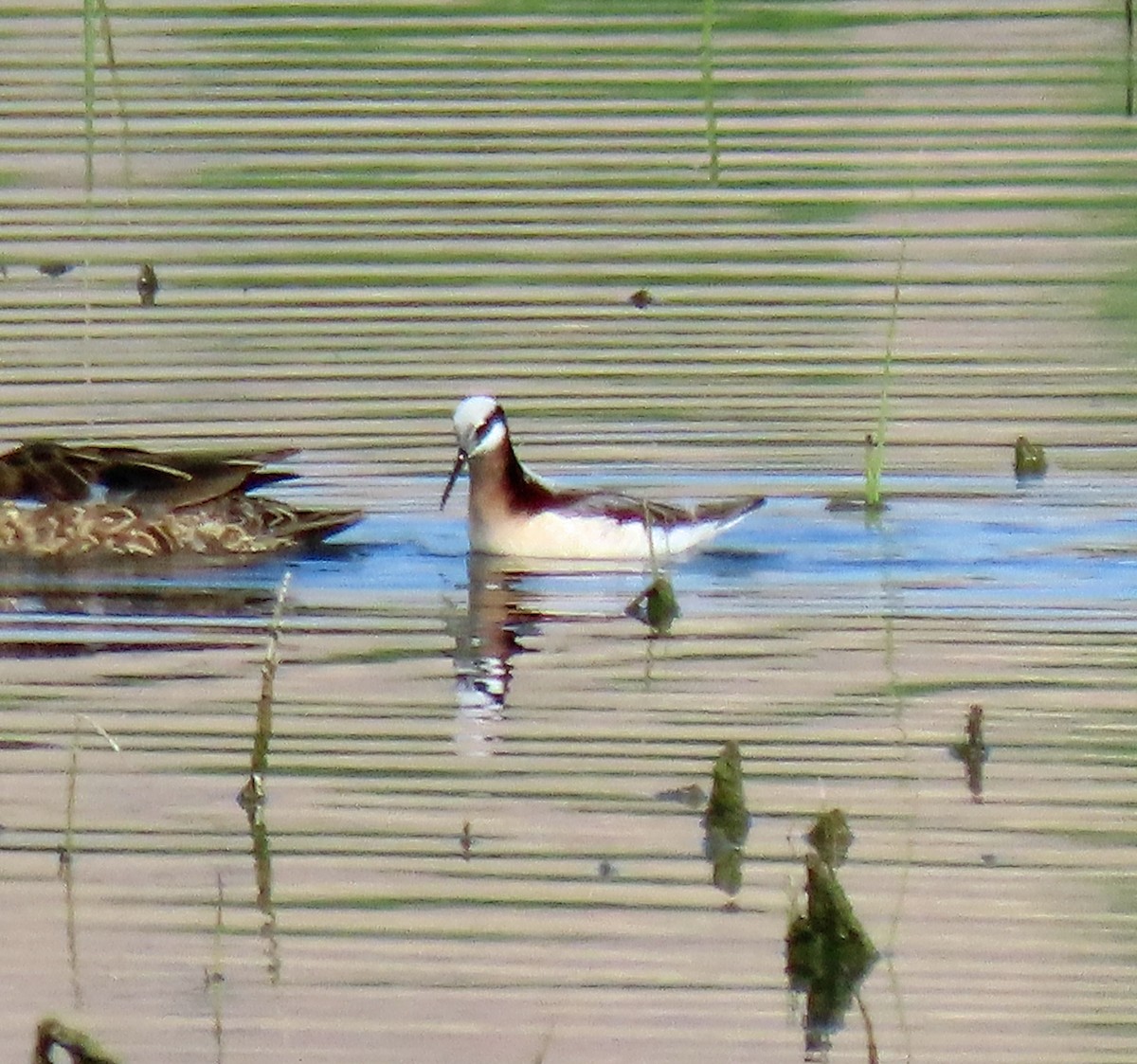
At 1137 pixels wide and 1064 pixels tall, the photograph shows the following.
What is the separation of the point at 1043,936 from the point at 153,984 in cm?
188

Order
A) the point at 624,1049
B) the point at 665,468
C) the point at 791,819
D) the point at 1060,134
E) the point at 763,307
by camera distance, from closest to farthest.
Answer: the point at 624,1049 < the point at 791,819 < the point at 665,468 < the point at 763,307 < the point at 1060,134

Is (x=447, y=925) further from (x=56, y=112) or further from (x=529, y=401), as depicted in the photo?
(x=56, y=112)

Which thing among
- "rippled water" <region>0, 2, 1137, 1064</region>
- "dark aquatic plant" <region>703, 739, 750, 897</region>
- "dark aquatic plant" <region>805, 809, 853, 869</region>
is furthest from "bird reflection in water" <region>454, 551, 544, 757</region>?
"dark aquatic plant" <region>805, 809, 853, 869</region>

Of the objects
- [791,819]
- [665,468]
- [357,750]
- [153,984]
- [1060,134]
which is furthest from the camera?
[1060,134]

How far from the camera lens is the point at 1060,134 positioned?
20.5 m

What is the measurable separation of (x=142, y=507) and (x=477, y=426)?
49.3 inches

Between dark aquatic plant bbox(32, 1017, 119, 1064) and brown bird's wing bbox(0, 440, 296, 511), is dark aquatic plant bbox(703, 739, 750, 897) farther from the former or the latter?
brown bird's wing bbox(0, 440, 296, 511)

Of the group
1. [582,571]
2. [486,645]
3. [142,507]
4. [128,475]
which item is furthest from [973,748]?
[142,507]

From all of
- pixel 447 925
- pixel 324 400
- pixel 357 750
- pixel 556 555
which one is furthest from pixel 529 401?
pixel 447 925

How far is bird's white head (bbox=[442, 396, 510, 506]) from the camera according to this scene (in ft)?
44.9

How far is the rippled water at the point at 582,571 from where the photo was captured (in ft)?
26.3

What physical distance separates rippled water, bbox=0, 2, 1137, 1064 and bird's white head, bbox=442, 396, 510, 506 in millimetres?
390

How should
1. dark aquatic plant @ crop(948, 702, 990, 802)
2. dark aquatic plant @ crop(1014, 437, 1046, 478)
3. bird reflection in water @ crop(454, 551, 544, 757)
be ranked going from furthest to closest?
dark aquatic plant @ crop(1014, 437, 1046, 478), bird reflection in water @ crop(454, 551, 544, 757), dark aquatic plant @ crop(948, 702, 990, 802)

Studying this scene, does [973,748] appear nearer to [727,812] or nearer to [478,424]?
[727,812]
